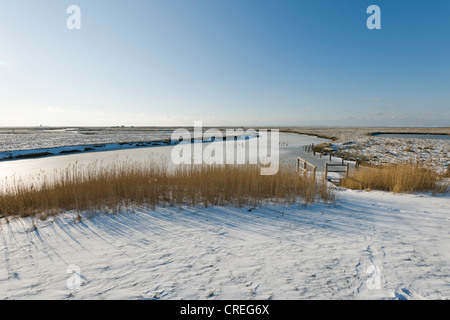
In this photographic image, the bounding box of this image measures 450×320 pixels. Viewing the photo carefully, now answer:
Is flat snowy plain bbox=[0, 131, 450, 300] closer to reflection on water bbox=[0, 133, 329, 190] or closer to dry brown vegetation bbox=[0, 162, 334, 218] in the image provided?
dry brown vegetation bbox=[0, 162, 334, 218]

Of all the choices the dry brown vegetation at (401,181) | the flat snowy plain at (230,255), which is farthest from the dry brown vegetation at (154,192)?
the dry brown vegetation at (401,181)

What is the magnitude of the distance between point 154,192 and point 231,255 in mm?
3490

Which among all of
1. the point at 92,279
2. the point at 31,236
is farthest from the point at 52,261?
the point at 31,236

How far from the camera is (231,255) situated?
313 centimetres

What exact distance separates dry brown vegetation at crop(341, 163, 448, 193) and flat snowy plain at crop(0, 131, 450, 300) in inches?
111

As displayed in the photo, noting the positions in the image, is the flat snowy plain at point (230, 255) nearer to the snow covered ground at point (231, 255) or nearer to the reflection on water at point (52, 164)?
→ the snow covered ground at point (231, 255)

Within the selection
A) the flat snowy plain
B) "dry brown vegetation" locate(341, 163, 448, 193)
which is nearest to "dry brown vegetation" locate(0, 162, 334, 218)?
the flat snowy plain

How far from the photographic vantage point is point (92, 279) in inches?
102

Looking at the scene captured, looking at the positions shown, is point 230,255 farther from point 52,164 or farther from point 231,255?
point 52,164

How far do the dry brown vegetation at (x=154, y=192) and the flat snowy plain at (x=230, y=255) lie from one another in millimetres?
601
